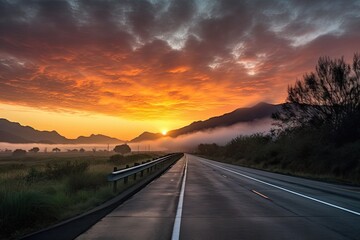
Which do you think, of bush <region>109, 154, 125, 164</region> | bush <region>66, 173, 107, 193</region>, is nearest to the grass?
bush <region>66, 173, 107, 193</region>

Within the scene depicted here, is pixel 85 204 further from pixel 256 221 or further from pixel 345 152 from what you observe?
pixel 345 152

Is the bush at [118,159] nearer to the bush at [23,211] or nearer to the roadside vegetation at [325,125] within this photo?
the roadside vegetation at [325,125]

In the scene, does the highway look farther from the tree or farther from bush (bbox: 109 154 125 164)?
bush (bbox: 109 154 125 164)

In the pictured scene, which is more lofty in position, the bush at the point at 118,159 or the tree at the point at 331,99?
the tree at the point at 331,99

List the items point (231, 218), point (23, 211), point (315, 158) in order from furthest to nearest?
point (315, 158), point (231, 218), point (23, 211)

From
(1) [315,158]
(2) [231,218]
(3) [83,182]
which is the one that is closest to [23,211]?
(2) [231,218]

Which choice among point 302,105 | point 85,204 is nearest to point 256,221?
point 85,204

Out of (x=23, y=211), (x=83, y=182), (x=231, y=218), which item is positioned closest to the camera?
(x=23, y=211)

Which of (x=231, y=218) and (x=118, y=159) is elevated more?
(x=118, y=159)

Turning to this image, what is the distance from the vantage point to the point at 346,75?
117 feet

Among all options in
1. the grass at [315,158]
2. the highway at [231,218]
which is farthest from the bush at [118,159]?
the highway at [231,218]

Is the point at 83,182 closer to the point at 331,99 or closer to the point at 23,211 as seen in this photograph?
the point at 23,211

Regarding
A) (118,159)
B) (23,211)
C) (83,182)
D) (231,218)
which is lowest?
(231,218)

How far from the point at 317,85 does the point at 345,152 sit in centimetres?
1059
